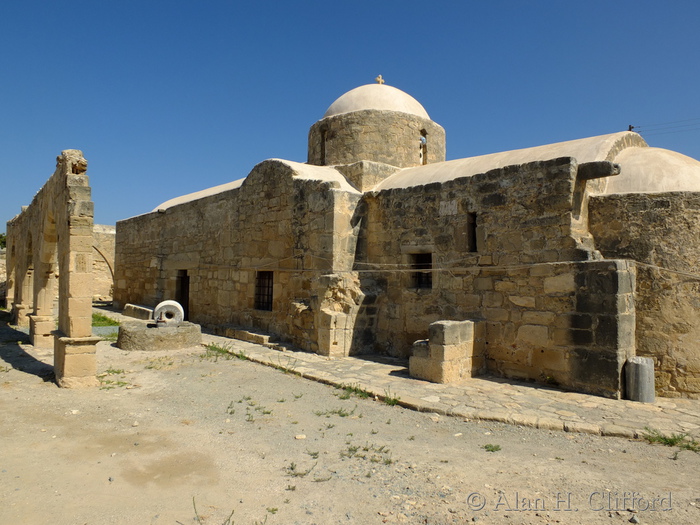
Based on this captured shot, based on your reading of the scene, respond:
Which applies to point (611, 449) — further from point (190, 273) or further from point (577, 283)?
point (190, 273)

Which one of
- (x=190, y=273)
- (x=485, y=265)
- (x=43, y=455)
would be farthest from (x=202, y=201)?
(x=43, y=455)

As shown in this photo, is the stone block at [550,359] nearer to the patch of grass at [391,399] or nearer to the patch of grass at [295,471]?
the patch of grass at [391,399]

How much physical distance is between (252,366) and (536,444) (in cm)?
430

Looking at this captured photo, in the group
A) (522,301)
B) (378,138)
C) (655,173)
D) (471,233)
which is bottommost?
(522,301)

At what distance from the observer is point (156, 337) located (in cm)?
832

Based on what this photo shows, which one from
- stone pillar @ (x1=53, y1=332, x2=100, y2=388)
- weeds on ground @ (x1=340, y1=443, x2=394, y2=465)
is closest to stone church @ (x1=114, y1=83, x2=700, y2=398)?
weeds on ground @ (x1=340, y1=443, x2=394, y2=465)

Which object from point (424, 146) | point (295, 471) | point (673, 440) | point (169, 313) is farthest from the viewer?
point (424, 146)

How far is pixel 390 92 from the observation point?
10.5 meters

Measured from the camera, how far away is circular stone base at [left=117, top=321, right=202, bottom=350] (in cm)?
820

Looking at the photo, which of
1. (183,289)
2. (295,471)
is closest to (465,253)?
(295,471)

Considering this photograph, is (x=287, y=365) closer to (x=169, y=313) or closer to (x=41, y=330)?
(x=169, y=313)

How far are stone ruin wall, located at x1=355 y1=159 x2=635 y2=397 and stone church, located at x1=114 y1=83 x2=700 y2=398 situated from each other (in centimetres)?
2

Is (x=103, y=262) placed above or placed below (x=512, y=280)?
above

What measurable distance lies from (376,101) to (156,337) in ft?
21.2
